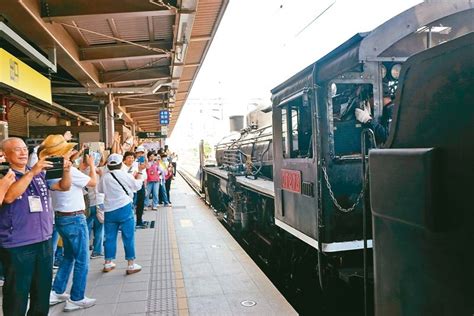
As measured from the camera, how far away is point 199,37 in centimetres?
830

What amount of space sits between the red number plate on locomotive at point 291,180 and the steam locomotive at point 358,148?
1 cm

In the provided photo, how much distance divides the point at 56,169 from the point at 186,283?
2339mm

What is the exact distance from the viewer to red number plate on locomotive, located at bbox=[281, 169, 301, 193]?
4344mm

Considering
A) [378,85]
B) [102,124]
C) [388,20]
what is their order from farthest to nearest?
1. [102,124]
2. [378,85]
3. [388,20]

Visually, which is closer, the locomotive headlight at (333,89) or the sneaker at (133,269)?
the locomotive headlight at (333,89)

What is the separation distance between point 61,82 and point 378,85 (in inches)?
372

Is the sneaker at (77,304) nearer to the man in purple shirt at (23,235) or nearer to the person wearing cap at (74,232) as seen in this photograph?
the person wearing cap at (74,232)

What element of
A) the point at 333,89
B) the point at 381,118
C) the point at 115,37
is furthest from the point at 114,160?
the point at 115,37

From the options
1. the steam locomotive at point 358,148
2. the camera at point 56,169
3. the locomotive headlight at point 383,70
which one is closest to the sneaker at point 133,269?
the steam locomotive at point 358,148

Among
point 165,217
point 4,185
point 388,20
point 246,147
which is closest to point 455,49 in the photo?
point 388,20

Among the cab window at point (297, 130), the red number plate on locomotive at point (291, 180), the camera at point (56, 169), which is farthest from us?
the cab window at point (297, 130)

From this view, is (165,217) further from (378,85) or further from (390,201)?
(390,201)

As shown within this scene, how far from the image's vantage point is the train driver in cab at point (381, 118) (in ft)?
11.9

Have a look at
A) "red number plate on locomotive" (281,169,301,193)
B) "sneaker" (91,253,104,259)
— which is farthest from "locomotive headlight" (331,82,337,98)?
"sneaker" (91,253,104,259)
